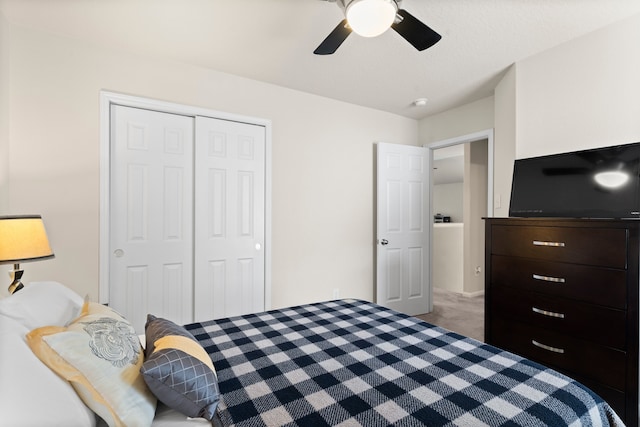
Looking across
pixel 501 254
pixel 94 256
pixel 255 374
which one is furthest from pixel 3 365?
pixel 501 254

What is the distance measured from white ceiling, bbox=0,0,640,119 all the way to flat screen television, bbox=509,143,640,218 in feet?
2.91

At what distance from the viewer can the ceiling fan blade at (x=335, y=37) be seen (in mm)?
1706

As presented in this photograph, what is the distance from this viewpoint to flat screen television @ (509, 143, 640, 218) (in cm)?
190

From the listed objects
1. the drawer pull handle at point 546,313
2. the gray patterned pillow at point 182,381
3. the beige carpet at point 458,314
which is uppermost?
the gray patterned pillow at point 182,381

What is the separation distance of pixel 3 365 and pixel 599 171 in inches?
116

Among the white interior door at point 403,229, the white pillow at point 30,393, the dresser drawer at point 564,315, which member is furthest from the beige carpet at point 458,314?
the white pillow at point 30,393

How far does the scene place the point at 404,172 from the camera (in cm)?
387

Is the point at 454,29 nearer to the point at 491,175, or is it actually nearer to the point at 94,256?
the point at 491,175

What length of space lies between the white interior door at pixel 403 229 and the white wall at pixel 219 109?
0.48 feet

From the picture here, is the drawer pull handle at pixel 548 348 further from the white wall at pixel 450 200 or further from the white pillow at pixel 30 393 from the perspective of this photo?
the white wall at pixel 450 200

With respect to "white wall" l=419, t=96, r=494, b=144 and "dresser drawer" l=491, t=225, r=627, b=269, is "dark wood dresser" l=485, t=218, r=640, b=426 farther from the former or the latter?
"white wall" l=419, t=96, r=494, b=144

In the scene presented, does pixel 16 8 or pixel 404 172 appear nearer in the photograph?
pixel 16 8

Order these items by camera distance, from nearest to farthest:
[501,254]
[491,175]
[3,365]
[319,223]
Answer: [3,365], [501,254], [491,175], [319,223]

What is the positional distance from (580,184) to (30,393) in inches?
114
